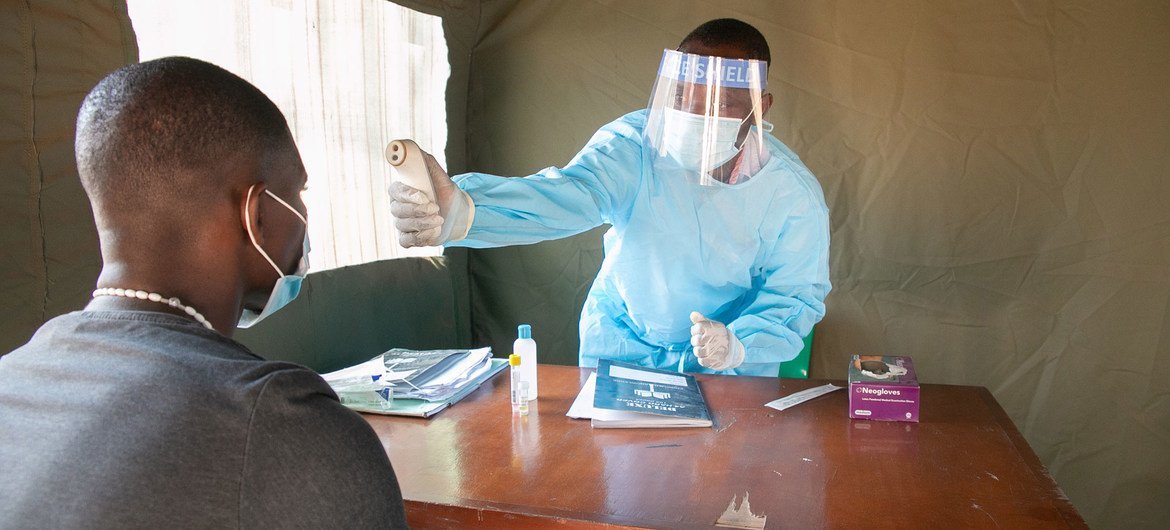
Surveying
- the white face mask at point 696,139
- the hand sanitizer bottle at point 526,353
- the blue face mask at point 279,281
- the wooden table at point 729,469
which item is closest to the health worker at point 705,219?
the white face mask at point 696,139

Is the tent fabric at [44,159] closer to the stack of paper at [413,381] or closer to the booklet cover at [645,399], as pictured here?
the stack of paper at [413,381]

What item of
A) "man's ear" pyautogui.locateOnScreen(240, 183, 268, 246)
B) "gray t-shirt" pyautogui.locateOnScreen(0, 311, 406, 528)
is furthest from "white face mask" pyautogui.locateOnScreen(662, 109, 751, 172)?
"gray t-shirt" pyautogui.locateOnScreen(0, 311, 406, 528)

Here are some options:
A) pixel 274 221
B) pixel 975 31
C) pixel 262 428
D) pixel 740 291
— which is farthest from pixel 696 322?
pixel 975 31

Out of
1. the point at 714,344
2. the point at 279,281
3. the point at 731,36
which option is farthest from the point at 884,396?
the point at 279,281

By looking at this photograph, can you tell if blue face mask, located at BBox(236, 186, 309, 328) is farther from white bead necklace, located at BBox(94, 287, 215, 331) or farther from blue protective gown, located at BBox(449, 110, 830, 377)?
blue protective gown, located at BBox(449, 110, 830, 377)

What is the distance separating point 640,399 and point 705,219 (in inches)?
21.7

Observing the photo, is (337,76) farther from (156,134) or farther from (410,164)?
(156,134)

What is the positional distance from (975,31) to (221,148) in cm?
239

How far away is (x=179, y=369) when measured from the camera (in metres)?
0.78

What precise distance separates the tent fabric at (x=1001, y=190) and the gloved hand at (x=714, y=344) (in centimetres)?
110

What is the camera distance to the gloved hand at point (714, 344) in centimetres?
178

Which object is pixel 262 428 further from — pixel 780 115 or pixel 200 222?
pixel 780 115

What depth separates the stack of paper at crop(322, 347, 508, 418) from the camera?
1.71 metres

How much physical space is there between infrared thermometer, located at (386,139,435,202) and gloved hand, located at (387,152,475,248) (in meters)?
0.01
